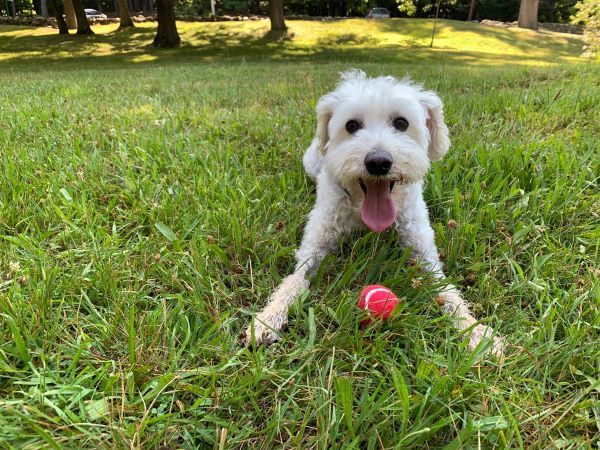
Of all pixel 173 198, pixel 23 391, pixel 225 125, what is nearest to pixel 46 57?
pixel 225 125

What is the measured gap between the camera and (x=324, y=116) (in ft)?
11.3

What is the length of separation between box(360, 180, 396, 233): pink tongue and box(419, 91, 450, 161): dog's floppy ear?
33.7 inches

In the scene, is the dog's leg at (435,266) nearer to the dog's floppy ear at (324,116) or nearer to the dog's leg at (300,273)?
the dog's leg at (300,273)

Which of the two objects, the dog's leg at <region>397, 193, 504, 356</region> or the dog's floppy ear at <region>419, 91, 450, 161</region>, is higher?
the dog's floppy ear at <region>419, 91, 450, 161</region>

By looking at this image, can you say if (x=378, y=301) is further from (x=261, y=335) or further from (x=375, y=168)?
(x=375, y=168)

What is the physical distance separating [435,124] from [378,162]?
41.4 inches

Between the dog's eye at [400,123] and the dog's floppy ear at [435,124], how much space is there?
33 centimetres

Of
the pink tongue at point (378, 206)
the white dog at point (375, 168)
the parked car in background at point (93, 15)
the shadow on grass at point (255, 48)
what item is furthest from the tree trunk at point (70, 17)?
the pink tongue at point (378, 206)

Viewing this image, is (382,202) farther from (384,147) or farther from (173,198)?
(173,198)

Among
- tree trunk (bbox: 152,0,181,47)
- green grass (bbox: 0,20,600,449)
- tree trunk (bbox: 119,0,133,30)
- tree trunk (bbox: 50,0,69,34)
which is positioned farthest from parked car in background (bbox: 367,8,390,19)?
green grass (bbox: 0,20,600,449)

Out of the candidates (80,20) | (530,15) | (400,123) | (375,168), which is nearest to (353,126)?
(400,123)

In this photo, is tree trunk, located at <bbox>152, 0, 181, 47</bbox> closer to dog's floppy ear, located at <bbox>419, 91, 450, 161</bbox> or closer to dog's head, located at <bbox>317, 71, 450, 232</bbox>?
dog's head, located at <bbox>317, 71, 450, 232</bbox>

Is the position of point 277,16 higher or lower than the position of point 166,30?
higher

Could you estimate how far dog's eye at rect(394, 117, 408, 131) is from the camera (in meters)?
3.15
